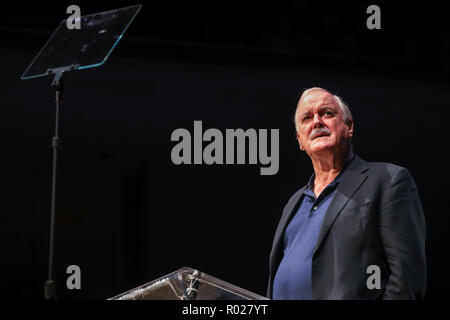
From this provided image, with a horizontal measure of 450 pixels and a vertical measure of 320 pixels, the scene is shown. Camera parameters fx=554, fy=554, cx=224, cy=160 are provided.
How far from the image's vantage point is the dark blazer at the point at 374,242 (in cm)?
143

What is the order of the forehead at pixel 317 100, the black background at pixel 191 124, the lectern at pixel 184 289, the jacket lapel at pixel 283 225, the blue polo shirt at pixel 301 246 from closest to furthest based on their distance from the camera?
the lectern at pixel 184 289 → the blue polo shirt at pixel 301 246 → the jacket lapel at pixel 283 225 → the forehead at pixel 317 100 → the black background at pixel 191 124

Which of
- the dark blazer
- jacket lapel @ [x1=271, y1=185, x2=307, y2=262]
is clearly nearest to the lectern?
the dark blazer

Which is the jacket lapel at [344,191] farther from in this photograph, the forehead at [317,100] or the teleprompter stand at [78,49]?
the teleprompter stand at [78,49]

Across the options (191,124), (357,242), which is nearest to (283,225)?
(357,242)

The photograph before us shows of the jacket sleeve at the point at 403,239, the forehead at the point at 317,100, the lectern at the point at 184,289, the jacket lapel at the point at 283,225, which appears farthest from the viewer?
the forehead at the point at 317,100

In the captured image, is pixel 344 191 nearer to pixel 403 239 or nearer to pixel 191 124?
pixel 403 239

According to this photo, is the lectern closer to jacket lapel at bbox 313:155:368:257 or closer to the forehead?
jacket lapel at bbox 313:155:368:257

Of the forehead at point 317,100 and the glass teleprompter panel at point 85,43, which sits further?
the forehead at point 317,100

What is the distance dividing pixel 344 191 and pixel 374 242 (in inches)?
7.1

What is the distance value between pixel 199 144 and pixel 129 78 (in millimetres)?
639

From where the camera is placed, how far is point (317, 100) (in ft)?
6.14

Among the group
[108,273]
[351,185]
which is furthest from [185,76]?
[351,185]

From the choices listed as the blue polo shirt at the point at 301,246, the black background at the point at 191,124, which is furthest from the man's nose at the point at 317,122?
the black background at the point at 191,124

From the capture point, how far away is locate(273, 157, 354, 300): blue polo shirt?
60.7 inches
